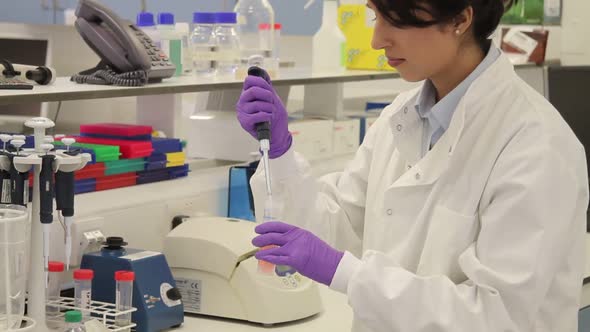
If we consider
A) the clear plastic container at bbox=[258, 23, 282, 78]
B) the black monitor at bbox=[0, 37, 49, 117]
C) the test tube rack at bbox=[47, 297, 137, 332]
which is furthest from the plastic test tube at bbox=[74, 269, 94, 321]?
the black monitor at bbox=[0, 37, 49, 117]

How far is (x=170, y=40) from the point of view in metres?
2.25

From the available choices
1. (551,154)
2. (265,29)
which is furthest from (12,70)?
(551,154)

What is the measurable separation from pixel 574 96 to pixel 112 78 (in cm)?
184

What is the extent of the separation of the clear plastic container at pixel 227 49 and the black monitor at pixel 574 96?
4.34 feet

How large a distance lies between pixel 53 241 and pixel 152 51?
20.4 inches

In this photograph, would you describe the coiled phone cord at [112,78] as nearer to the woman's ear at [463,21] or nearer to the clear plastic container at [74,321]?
the clear plastic container at [74,321]

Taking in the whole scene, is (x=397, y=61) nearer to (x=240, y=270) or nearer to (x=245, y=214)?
(x=240, y=270)

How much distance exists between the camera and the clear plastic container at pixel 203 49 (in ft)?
7.64

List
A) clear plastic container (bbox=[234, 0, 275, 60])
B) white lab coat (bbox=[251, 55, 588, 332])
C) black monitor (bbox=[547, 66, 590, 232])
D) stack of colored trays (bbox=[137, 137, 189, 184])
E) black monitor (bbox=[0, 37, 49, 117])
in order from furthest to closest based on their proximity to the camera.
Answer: black monitor (bbox=[0, 37, 49, 117]), black monitor (bbox=[547, 66, 590, 232]), clear plastic container (bbox=[234, 0, 275, 60]), stack of colored trays (bbox=[137, 137, 189, 184]), white lab coat (bbox=[251, 55, 588, 332])

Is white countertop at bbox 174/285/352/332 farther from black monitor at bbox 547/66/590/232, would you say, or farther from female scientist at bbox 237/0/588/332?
black monitor at bbox 547/66/590/232

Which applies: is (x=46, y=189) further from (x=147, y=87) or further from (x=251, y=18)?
(x=251, y=18)

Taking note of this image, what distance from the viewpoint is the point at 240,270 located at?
179 cm

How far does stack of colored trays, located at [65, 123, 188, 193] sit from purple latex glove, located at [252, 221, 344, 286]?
71 cm

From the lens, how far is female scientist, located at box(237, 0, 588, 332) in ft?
4.33
